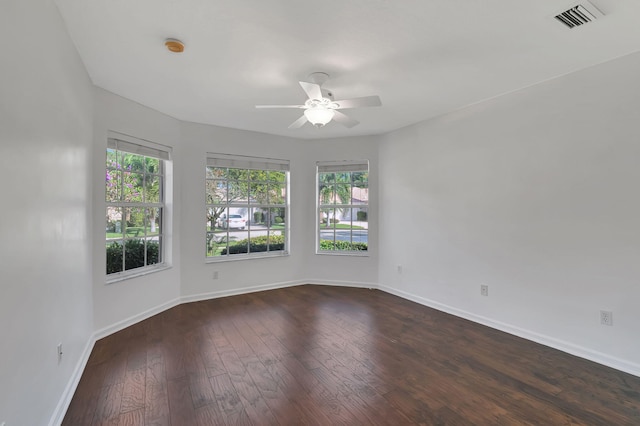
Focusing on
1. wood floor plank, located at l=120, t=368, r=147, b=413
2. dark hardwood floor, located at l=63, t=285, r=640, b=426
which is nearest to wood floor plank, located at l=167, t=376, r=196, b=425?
dark hardwood floor, located at l=63, t=285, r=640, b=426

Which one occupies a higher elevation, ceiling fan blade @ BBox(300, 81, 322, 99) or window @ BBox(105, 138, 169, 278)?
ceiling fan blade @ BBox(300, 81, 322, 99)

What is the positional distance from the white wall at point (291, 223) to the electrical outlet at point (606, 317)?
290 cm

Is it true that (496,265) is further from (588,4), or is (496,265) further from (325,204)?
(325,204)

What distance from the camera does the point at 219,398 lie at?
2.16 metres

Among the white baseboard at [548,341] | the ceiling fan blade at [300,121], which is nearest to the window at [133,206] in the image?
the ceiling fan blade at [300,121]

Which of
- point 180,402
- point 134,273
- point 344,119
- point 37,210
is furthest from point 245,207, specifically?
point 37,210

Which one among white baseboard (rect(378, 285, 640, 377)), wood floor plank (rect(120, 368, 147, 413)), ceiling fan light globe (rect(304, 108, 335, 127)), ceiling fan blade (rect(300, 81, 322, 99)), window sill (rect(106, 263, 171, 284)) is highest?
ceiling fan blade (rect(300, 81, 322, 99))

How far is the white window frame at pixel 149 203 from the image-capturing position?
336cm

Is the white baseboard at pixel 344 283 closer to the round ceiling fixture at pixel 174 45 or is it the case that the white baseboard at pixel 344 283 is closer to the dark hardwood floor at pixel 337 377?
the dark hardwood floor at pixel 337 377

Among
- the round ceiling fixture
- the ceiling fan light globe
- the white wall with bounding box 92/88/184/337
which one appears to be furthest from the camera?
the white wall with bounding box 92/88/184/337

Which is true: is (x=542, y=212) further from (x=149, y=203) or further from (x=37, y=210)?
(x=149, y=203)

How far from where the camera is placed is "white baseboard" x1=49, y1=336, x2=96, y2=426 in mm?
1884

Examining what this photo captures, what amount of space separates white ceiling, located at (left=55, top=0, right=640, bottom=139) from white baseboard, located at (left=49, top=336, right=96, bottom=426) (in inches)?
98.9

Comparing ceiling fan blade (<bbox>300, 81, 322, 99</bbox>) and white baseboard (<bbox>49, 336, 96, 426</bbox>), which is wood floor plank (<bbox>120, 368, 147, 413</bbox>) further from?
ceiling fan blade (<bbox>300, 81, 322, 99</bbox>)
